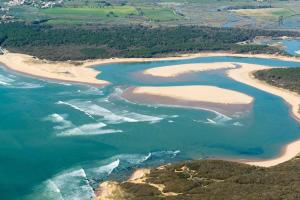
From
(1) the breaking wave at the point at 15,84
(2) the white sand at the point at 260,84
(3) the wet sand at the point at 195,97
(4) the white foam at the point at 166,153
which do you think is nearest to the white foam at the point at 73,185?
(4) the white foam at the point at 166,153

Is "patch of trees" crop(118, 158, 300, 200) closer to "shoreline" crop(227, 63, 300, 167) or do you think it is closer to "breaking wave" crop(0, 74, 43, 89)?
"shoreline" crop(227, 63, 300, 167)

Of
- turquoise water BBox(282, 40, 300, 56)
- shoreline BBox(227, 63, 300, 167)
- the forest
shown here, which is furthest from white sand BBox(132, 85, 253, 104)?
turquoise water BBox(282, 40, 300, 56)

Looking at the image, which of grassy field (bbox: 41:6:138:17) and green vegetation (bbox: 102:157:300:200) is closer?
green vegetation (bbox: 102:157:300:200)

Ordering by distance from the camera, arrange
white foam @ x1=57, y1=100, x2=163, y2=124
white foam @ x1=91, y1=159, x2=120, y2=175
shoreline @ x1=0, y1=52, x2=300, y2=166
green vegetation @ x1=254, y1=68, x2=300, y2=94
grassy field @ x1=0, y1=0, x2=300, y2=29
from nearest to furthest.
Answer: white foam @ x1=91, y1=159, x2=120, y2=175
white foam @ x1=57, y1=100, x2=163, y2=124
shoreline @ x1=0, y1=52, x2=300, y2=166
green vegetation @ x1=254, y1=68, x2=300, y2=94
grassy field @ x1=0, y1=0, x2=300, y2=29

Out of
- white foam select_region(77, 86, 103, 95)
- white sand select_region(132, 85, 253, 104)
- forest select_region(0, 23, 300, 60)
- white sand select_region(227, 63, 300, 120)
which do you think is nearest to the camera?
white sand select_region(132, 85, 253, 104)

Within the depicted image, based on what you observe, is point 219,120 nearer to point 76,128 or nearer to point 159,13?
point 76,128

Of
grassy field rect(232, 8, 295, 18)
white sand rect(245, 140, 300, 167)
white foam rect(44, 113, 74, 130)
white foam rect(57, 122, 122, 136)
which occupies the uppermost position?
grassy field rect(232, 8, 295, 18)
